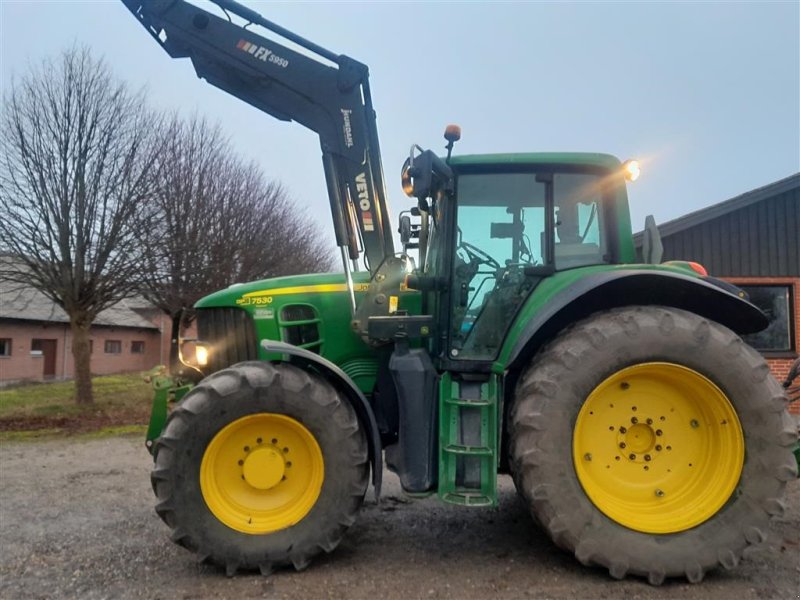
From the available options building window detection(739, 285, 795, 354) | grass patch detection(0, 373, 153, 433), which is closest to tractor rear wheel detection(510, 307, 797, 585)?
building window detection(739, 285, 795, 354)

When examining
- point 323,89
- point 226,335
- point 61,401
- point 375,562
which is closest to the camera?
point 375,562

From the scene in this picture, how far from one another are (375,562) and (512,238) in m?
2.28

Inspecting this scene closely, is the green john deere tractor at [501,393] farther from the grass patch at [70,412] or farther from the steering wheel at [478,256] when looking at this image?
the grass patch at [70,412]

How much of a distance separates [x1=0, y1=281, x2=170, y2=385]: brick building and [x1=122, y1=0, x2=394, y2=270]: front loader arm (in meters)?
17.4

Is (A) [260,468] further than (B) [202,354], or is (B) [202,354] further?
(B) [202,354]

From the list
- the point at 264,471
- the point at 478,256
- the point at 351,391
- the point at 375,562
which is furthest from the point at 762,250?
the point at 264,471

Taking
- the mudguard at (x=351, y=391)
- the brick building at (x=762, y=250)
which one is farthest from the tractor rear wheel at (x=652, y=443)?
the brick building at (x=762, y=250)

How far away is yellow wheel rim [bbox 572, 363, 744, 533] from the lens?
3.81 metres

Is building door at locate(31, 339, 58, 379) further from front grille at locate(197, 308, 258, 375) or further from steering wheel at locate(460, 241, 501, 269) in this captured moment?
steering wheel at locate(460, 241, 501, 269)

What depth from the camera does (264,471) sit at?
4.02 meters

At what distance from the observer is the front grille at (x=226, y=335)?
15.5 ft

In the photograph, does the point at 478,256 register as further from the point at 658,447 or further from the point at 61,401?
the point at 61,401

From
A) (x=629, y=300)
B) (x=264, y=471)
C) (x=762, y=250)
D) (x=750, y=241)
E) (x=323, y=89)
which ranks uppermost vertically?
(x=323, y=89)

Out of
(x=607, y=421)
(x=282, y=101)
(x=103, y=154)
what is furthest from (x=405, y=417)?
(x=103, y=154)
